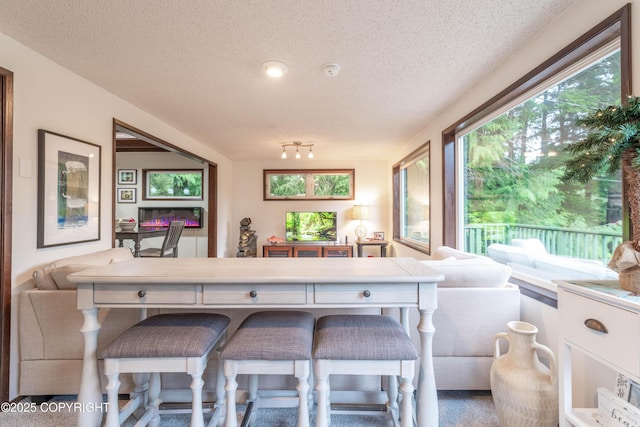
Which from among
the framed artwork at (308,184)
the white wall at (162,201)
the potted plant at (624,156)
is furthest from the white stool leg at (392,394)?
the white wall at (162,201)

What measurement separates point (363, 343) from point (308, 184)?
15.6 feet

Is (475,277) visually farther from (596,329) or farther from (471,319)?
(596,329)

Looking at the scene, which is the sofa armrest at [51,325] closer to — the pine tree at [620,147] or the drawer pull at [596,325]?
the drawer pull at [596,325]

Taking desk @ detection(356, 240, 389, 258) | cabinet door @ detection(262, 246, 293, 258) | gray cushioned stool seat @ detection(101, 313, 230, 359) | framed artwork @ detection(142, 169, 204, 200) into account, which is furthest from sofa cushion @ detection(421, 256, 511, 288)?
framed artwork @ detection(142, 169, 204, 200)

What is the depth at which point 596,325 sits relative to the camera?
3.16 ft

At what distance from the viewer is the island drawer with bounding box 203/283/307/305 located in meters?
1.28

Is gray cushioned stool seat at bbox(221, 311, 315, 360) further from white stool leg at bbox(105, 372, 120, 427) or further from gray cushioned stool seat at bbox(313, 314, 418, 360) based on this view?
white stool leg at bbox(105, 372, 120, 427)

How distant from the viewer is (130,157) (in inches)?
215

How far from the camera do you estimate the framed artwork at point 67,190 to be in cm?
194

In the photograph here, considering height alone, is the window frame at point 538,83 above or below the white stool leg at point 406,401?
above

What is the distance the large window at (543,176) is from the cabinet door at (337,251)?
2543mm

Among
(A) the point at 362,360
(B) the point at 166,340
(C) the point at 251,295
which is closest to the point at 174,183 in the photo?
(B) the point at 166,340

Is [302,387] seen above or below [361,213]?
below

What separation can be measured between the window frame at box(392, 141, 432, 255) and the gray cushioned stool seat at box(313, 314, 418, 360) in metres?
2.38
